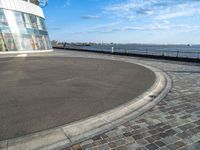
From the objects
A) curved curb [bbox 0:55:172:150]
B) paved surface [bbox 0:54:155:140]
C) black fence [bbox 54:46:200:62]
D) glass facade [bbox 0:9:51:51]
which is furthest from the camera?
glass facade [bbox 0:9:51:51]

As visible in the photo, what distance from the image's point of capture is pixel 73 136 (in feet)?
14.4

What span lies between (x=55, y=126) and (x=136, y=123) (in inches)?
92.6

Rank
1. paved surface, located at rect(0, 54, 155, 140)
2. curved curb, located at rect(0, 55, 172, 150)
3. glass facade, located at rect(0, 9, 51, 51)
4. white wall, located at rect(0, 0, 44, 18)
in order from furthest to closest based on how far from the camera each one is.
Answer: white wall, located at rect(0, 0, 44, 18)
glass facade, located at rect(0, 9, 51, 51)
paved surface, located at rect(0, 54, 155, 140)
curved curb, located at rect(0, 55, 172, 150)

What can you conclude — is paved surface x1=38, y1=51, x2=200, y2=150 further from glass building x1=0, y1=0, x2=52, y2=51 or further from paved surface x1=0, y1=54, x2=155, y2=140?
glass building x1=0, y1=0, x2=52, y2=51

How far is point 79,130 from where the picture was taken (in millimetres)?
4680

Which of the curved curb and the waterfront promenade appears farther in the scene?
the curved curb

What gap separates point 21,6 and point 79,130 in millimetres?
31935

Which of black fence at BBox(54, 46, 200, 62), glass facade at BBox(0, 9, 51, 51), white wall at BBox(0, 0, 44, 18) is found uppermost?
white wall at BBox(0, 0, 44, 18)

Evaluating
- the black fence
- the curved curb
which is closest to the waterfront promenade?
the curved curb

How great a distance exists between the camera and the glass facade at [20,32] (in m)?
26.7

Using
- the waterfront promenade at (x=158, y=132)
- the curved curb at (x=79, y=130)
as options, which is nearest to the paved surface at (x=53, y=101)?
the curved curb at (x=79, y=130)

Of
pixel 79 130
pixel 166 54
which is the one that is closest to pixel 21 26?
pixel 166 54

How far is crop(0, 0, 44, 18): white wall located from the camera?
27311 mm

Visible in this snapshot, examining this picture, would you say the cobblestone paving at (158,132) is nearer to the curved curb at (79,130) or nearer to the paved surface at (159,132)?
the paved surface at (159,132)
